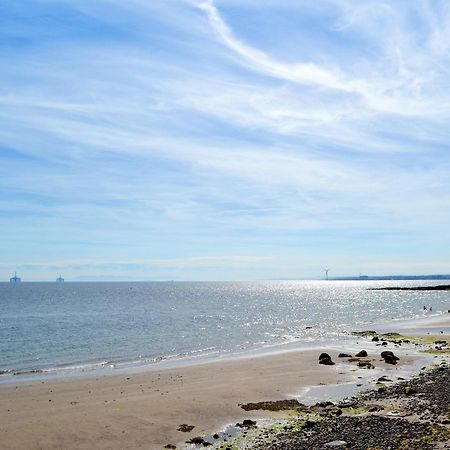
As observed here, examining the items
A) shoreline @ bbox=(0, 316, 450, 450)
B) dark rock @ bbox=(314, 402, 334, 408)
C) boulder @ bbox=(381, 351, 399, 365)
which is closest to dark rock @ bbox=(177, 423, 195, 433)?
shoreline @ bbox=(0, 316, 450, 450)

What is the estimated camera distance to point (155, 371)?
39281mm

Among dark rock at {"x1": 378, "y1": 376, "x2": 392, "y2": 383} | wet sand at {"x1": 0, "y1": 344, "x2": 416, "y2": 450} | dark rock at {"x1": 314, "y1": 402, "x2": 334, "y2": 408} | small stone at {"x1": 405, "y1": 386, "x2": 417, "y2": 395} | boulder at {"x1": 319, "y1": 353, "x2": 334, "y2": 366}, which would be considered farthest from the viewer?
boulder at {"x1": 319, "y1": 353, "x2": 334, "y2": 366}

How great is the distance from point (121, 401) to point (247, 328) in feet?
161

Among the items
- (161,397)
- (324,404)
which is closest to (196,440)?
→ (324,404)

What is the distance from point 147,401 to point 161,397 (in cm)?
122

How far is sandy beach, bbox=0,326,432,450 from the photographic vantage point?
73.0 ft

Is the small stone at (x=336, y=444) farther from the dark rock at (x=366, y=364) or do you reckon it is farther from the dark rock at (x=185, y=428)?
the dark rock at (x=366, y=364)

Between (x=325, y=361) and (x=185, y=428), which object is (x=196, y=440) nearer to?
(x=185, y=428)

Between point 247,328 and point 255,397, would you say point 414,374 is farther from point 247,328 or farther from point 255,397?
point 247,328

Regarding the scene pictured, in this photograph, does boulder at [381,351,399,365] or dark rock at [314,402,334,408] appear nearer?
dark rock at [314,402,334,408]

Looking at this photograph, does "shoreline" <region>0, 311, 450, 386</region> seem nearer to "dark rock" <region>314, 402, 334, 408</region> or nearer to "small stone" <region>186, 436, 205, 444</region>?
"dark rock" <region>314, 402, 334, 408</region>

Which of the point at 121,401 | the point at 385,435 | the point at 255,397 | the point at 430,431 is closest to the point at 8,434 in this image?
the point at 121,401

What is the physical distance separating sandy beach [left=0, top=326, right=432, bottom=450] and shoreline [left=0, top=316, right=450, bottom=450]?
44 mm

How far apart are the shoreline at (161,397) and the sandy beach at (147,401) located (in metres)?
0.04
